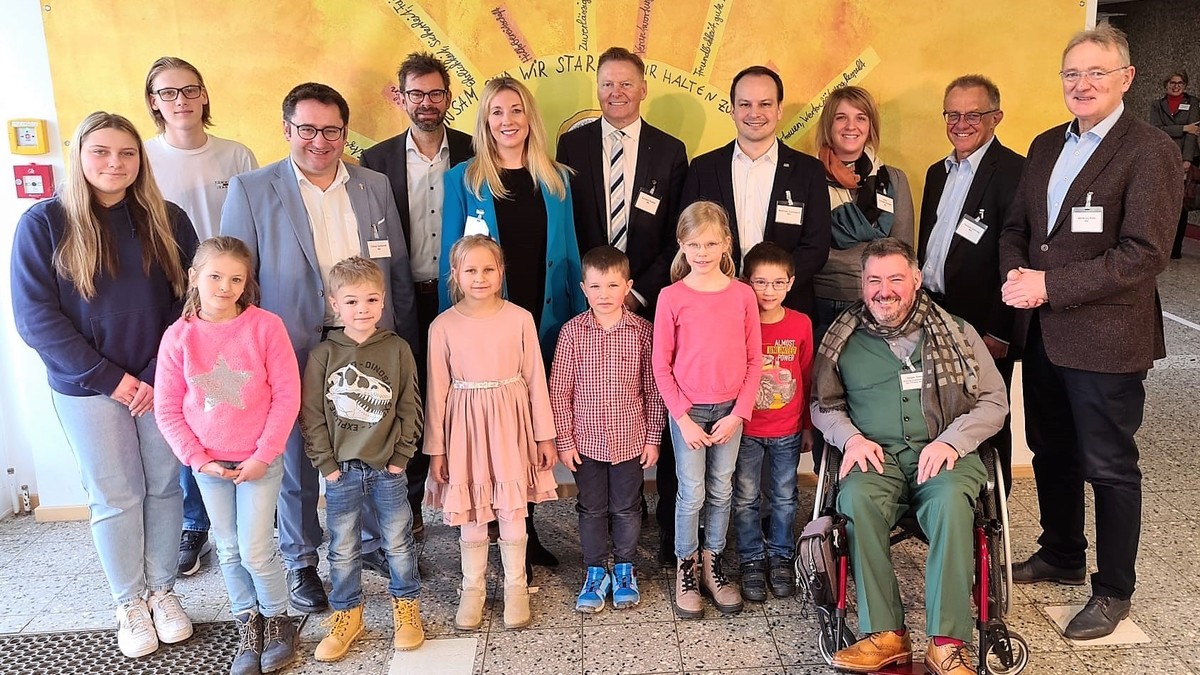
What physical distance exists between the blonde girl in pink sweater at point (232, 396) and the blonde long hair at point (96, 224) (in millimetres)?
164

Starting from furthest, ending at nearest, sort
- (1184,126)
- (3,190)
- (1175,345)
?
1. (1184,126)
2. (1175,345)
3. (3,190)

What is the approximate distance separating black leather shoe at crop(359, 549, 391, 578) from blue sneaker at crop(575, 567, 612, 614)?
0.73m

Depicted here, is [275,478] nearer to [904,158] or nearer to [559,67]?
[559,67]

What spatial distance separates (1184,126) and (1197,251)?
133cm

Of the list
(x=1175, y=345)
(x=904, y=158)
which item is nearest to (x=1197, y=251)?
(x=1175, y=345)

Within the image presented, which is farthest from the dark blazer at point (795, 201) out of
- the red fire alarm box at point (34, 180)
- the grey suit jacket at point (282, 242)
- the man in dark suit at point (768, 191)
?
the red fire alarm box at point (34, 180)

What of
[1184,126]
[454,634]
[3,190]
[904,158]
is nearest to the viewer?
[454,634]

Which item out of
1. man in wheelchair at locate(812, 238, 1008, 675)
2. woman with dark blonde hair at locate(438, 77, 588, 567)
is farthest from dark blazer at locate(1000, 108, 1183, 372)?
woman with dark blonde hair at locate(438, 77, 588, 567)

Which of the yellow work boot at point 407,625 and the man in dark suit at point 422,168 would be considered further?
the man in dark suit at point 422,168

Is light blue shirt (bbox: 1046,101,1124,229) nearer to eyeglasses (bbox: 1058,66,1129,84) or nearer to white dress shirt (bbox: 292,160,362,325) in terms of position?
eyeglasses (bbox: 1058,66,1129,84)

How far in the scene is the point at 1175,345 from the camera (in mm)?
5875

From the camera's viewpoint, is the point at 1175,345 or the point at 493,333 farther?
the point at 1175,345

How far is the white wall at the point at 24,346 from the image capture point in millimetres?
3391

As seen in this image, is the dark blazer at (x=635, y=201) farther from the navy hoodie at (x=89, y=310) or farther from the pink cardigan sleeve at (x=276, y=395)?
the navy hoodie at (x=89, y=310)
